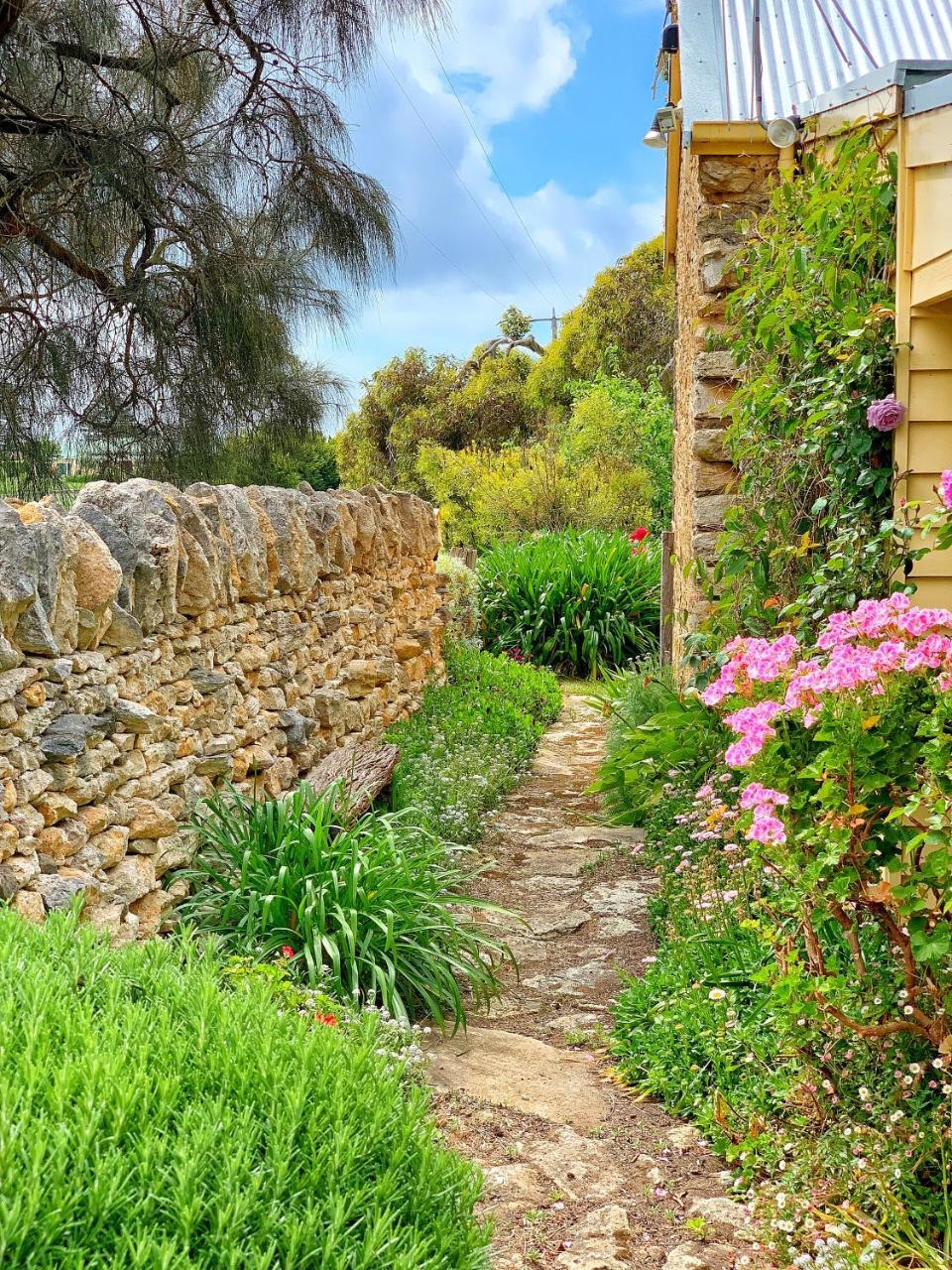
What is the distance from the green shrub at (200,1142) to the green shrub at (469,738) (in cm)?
278

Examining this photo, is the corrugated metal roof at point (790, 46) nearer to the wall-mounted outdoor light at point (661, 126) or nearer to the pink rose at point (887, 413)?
the wall-mounted outdoor light at point (661, 126)

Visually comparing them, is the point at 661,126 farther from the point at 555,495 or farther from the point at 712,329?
the point at 555,495

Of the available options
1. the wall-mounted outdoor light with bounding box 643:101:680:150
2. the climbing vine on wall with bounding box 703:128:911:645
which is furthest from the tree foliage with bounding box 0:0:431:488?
the climbing vine on wall with bounding box 703:128:911:645

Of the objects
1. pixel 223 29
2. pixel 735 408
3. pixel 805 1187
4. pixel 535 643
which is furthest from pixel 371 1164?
pixel 535 643

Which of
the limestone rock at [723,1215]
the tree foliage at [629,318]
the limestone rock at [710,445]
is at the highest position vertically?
the tree foliage at [629,318]

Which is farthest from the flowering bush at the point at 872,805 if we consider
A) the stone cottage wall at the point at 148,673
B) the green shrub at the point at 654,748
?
the green shrub at the point at 654,748

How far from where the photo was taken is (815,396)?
4191 mm

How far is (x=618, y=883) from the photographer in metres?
5.21

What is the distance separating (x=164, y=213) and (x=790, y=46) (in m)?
3.79

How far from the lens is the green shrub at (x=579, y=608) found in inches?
433

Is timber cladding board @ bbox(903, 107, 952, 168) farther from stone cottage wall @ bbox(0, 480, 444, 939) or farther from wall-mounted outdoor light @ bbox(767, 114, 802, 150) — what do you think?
stone cottage wall @ bbox(0, 480, 444, 939)

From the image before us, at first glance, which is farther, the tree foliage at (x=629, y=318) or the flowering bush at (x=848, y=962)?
the tree foliage at (x=629, y=318)

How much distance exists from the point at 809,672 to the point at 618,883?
287 cm

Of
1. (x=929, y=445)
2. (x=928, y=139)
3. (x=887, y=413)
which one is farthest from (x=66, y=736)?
(x=928, y=139)
